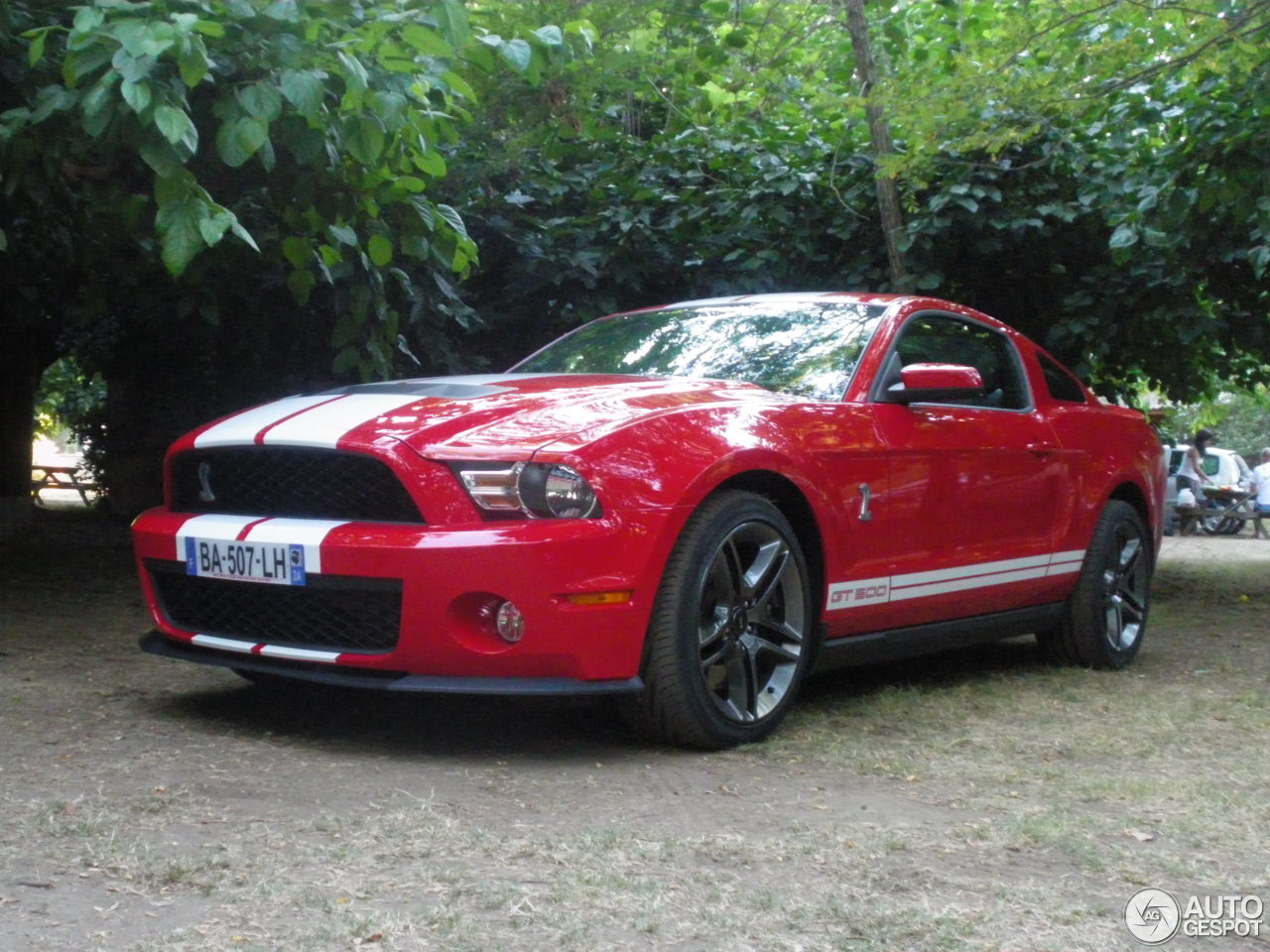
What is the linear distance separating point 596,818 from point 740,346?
2213 mm

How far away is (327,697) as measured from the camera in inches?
204

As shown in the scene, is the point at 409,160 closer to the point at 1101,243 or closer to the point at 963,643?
the point at 963,643

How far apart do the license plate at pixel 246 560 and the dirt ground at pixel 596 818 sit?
19.8 inches

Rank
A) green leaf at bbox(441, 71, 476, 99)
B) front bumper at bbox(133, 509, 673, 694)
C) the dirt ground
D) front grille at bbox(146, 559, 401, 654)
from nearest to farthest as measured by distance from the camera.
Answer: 1. the dirt ground
2. front bumper at bbox(133, 509, 673, 694)
3. front grille at bbox(146, 559, 401, 654)
4. green leaf at bbox(441, 71, 476, 99)

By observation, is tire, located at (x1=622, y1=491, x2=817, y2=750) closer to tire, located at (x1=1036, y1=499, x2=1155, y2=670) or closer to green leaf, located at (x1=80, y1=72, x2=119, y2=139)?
tire, located at (x1=1036, y1=499, x2=1155, y2=670)

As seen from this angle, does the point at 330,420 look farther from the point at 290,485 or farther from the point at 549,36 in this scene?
the point at 549,36

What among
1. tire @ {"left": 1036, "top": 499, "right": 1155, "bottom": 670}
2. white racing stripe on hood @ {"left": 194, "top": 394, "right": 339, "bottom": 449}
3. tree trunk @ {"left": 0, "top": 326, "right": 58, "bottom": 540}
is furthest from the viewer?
tree trunk @ {"left": 0, "top": 326, "right": 58, "bottom": 540}

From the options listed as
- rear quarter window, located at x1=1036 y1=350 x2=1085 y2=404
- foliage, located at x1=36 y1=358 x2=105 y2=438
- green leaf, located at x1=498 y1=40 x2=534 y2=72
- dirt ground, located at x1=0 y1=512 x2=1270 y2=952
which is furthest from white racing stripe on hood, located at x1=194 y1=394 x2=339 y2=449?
foliage, located at x1=36 y1=358 x2=105 y2=438

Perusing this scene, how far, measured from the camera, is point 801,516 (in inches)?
188

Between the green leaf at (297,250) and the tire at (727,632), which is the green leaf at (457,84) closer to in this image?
the green leaf at (297,250)

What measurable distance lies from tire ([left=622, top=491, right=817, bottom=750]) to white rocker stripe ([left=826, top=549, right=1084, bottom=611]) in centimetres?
Result: 20

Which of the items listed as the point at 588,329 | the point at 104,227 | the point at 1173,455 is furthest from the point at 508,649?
the point at 1173,455

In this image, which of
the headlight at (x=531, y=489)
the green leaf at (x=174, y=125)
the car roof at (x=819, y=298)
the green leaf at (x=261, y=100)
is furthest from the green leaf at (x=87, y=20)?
the car roof at (x=819, y=298)

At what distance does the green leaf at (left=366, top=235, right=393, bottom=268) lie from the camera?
6.76 meters
